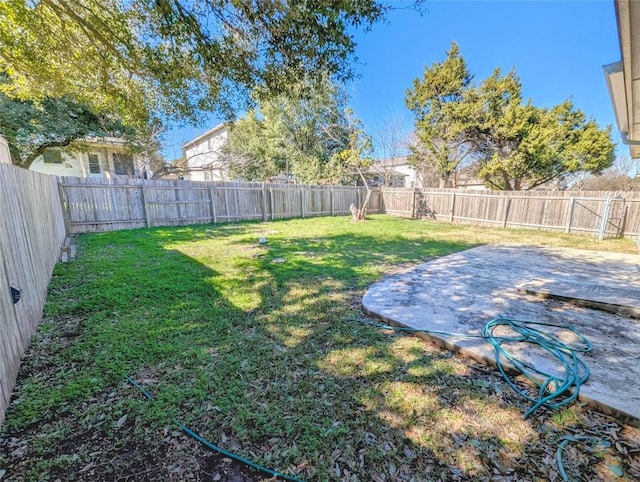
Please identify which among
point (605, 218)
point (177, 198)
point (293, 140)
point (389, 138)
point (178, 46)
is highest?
point (293, 140)

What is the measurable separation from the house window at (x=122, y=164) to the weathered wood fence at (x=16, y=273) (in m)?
14.8

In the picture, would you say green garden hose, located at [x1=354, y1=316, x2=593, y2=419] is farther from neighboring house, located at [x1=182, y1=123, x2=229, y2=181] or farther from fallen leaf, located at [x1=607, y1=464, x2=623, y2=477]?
neighboring house, located at [x1=182, y1=123, x2=229, y2=181]

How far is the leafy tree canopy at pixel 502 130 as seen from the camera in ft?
39.1

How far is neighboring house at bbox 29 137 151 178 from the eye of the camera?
1333cm

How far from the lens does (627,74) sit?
2.61 m

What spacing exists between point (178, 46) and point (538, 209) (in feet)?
36.8

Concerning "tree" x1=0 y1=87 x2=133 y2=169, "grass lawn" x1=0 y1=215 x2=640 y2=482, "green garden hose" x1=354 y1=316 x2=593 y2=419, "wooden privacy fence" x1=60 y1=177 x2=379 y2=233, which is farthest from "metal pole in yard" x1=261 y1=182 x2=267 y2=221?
"green garden hose" x1=354 y1=316 x2=593 y2=419

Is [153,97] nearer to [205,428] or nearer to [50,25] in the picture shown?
[50,25]

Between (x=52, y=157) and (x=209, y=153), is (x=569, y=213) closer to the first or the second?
(x=209, y=153)

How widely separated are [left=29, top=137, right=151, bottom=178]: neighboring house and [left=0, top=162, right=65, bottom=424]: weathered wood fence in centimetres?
1238

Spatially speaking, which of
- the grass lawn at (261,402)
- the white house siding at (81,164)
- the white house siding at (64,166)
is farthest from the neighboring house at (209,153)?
the grass lawn at (261,402)

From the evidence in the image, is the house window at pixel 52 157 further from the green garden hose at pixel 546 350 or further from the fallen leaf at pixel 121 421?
the green garden hose at pixel 546 350

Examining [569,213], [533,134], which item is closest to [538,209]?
[569,213]

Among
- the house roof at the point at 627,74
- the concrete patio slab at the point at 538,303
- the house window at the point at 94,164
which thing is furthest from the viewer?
the house window at the point at 94,164
